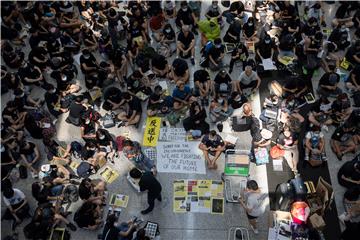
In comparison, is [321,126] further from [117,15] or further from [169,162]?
[117,15]

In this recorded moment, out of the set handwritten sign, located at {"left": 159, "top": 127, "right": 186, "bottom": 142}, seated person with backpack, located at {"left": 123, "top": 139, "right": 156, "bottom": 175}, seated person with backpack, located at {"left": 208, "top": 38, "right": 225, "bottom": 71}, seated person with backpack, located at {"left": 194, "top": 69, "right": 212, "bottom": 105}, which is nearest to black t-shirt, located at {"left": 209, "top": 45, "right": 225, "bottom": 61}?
seated person with backpack, located at {"left": 208, "top": 38, "right": 225, "bottom": 71}

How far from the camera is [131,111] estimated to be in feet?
40.4

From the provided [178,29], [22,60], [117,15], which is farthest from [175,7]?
[22,60]

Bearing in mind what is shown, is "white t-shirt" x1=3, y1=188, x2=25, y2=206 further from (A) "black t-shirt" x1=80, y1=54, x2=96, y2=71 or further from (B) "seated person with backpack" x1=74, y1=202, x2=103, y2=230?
(A) "black t-shirt" x1=80, y1=54, x2=96, y2=71

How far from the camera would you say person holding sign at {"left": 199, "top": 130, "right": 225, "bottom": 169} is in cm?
1138

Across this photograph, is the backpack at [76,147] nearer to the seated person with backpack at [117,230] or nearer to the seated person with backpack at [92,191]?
the seated person with backpack at [92,191]

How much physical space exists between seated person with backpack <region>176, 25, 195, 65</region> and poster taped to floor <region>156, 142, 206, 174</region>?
3469 millimetres

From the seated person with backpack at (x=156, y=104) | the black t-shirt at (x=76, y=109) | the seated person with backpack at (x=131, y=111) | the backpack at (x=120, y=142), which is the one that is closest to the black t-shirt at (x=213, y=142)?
the seated person with backpack at (x=156, y=104)

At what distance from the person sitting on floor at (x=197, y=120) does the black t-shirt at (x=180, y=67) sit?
1.56 metres

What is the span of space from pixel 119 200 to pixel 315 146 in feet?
18.5

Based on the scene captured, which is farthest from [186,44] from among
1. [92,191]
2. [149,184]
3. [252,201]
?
[252,201]

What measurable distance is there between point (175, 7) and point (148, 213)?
8.32 metres

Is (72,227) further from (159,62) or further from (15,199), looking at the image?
(159,62)

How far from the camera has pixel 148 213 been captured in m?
10.8
